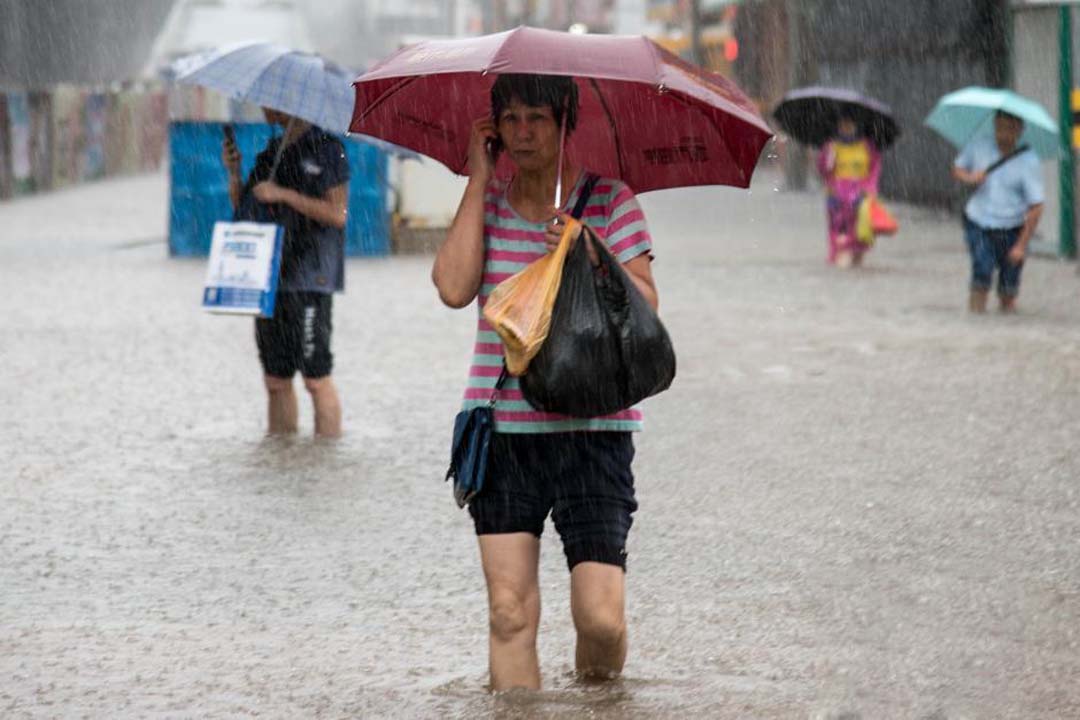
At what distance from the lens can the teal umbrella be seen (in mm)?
14250

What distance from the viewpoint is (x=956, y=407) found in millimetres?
9883

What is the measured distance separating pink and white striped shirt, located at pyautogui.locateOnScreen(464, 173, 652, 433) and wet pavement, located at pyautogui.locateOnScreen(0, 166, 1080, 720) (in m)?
0.63

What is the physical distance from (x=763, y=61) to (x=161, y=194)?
16.4 meters

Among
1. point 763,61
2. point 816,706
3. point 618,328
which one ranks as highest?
point 763,61

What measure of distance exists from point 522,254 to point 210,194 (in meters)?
15.2

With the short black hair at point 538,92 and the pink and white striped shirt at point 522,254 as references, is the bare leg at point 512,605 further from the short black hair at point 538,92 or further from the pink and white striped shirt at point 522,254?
the short black hair at point 538,92

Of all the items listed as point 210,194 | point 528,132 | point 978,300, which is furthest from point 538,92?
point 210,194

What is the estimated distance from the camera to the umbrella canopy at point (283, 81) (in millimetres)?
8219

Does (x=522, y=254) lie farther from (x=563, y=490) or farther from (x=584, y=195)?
(x=563, y=490)

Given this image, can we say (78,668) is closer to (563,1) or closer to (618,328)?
(618,328)

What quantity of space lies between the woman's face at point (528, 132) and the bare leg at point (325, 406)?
4.30 meters

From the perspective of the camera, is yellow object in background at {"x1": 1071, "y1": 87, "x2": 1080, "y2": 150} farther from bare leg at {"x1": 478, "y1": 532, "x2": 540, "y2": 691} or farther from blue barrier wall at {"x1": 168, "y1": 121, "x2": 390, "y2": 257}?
bare leg at {"x1": 478, "y1": 532, "x2": 540, "y2": 691}

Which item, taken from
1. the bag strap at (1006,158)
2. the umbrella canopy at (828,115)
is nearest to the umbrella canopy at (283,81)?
the bag strap at (1006,158)

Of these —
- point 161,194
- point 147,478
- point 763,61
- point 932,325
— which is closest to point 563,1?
point 763,61
